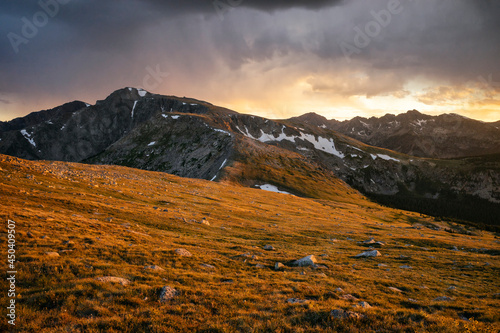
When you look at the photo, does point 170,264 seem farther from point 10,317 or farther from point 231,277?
point 10,317

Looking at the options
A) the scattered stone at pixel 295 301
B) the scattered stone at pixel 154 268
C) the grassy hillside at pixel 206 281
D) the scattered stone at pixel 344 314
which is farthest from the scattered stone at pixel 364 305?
the scattered stone at pixel 154 268

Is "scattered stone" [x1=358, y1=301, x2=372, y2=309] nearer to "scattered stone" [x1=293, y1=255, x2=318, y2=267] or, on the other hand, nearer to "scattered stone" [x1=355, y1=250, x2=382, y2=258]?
"scattered stone" [x1=293, y1=255, x2=318, y2=267]

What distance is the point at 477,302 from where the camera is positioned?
1581 centimetres

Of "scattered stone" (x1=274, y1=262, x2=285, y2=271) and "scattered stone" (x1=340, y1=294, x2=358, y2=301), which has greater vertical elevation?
"scattered stone" (x1=340, y1=294, x2=358, y2=301)

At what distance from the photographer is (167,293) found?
13016 millimetres

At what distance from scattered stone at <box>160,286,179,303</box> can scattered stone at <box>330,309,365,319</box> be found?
27.7 ft

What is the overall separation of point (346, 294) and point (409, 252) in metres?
22.8

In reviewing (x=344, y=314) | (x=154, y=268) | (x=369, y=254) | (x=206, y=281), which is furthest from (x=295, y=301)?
(x=369, y=254)

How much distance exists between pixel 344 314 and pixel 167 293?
9.37 m

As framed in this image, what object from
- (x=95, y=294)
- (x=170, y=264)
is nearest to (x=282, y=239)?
(x=170, y=264)

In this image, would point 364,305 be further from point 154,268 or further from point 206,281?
point 154,268

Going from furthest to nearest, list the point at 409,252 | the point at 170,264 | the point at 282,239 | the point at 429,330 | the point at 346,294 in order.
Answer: the point at 282,239, the point at 409,252, the point at 170,264, the point at 346,294, the point at 429,330

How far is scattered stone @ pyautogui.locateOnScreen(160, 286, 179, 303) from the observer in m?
12.6

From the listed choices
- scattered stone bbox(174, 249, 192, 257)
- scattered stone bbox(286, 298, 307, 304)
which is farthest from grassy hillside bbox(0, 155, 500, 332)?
scattered stone bbox(174, 249, 192, 257)
